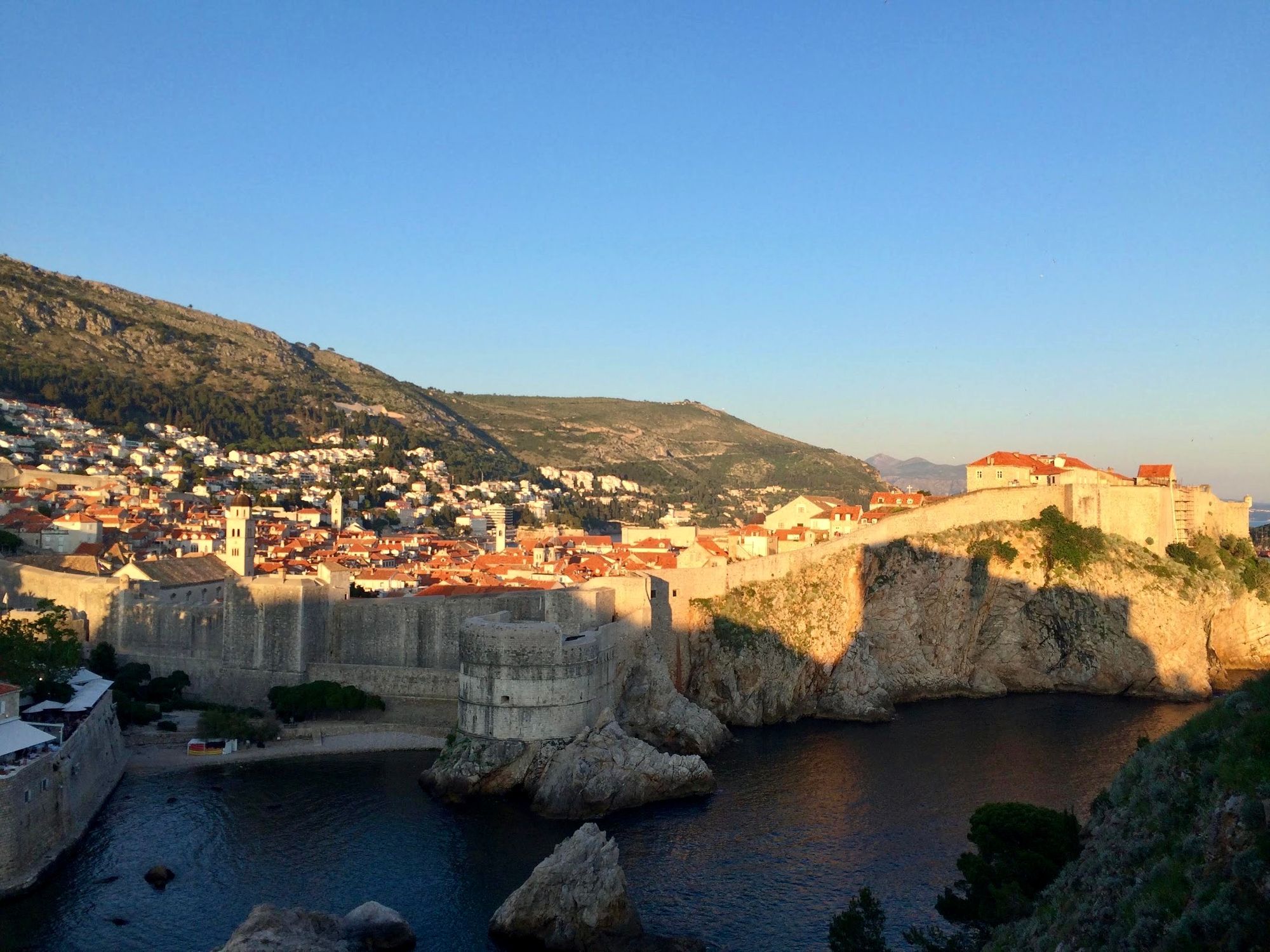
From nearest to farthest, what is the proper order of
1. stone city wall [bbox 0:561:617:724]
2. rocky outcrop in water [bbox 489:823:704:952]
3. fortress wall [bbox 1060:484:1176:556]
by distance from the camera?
rocky outcrop in water [bbox 489:823:704:952]
stone city wall [bbox 0:561:617:724]
fortress wall [bbox 1060:484:1176:556]

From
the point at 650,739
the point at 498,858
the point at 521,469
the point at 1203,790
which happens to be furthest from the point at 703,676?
the point at 521,469

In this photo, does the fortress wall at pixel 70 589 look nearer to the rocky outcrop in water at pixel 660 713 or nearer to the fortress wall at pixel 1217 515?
the rocky outcrop in water at pixel 660 713

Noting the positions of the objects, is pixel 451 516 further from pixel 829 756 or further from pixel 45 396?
pixel 829 756

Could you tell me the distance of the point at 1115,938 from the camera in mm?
7945

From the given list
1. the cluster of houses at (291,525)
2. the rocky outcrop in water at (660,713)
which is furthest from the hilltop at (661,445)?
the rocky outcrop in water at (660,713)

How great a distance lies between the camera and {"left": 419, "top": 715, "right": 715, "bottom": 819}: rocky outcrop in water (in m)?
23.8

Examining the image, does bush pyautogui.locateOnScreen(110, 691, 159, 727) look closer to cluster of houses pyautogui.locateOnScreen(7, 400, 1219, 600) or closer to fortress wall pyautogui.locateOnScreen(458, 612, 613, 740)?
Result: cluster of houses pyautogui.locateOnScreen(7, 400, 1219, 600)

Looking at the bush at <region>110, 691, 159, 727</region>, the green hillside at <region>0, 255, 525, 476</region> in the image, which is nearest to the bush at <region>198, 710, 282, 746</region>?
the bush at <region>110, 691, 159, 727</region>

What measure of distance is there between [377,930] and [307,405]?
9849cm

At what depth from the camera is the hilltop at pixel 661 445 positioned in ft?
432

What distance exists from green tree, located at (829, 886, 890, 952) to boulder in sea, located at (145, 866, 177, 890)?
40.8ft

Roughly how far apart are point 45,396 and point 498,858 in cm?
7627

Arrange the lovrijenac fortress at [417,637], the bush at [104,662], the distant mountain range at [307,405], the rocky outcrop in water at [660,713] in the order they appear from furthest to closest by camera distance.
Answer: the distant mountain range at [307,405] < the bush at [104,662] < the rocky outcrop in water at [660,713] < the lovrijenac fortress at [417,637]

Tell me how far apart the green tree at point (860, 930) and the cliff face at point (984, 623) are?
19421 mm
